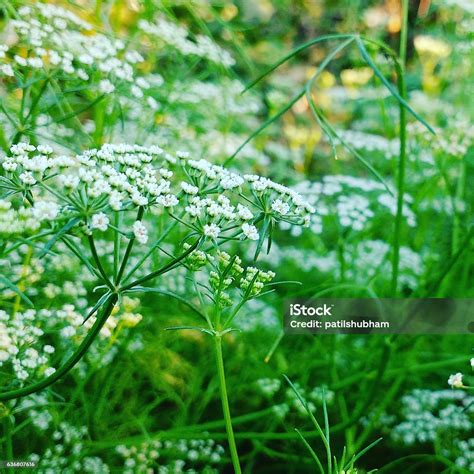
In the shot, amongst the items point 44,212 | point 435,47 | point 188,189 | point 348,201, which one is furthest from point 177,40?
point 435,47

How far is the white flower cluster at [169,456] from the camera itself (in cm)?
128

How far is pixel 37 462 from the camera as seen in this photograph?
3.91 ft

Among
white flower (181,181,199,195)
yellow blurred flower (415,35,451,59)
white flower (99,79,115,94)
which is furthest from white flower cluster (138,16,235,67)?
yellow blurred flower (415,35,451,59)

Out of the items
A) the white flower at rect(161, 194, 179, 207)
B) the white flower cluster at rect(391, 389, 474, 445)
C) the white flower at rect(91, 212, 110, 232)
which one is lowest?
the white flower cluster at rect(391, 389, 474, 445)

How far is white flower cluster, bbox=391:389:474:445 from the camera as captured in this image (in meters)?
1.42

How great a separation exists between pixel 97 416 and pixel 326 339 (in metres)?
0.64

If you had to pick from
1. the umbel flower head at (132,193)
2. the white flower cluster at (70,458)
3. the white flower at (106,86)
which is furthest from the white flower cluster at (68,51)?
the white flower cluster at (70,458)

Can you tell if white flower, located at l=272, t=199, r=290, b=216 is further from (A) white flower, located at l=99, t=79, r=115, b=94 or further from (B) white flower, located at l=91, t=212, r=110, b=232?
(A) white flower, located at l=99, t=79, r=115, b=94

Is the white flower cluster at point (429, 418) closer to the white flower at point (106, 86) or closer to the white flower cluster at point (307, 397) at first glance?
the white flower cluster at point (307, 397)

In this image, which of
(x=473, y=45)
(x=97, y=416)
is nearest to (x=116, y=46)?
(x=97, y=416)

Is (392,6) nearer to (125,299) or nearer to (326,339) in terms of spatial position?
(326,339)

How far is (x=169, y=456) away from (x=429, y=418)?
596 mm

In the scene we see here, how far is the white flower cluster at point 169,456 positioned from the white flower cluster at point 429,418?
17.7 inches

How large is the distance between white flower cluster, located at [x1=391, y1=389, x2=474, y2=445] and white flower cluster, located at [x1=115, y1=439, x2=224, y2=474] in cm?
45
